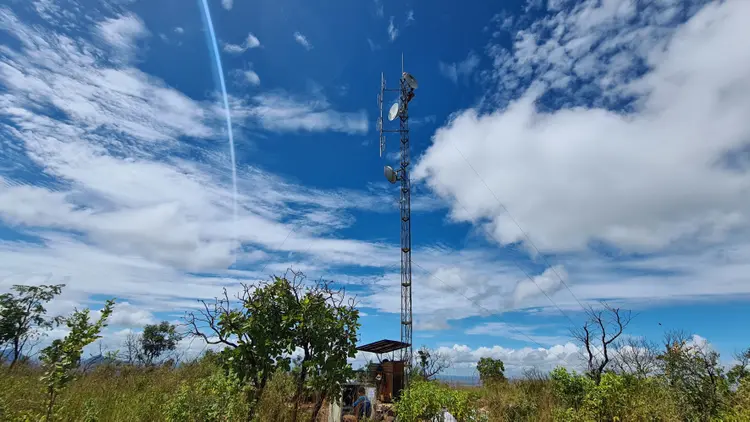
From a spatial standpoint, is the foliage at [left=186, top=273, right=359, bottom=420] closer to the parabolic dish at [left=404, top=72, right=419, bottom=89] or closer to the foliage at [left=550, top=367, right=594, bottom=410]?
the foliage at [left=550, top=367, right=594, bottom=410]

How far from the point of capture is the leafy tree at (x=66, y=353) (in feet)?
12.9

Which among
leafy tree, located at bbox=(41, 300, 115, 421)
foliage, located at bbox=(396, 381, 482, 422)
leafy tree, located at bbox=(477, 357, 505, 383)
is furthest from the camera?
leafy tree, located at bbox=(477, 357, 505, 383)

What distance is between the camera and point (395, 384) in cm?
2005

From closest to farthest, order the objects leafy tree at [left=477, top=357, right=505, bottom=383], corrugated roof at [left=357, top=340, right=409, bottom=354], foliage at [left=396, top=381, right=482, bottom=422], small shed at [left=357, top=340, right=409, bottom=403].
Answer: foliage at [left=396, top=381, right=482, bottom=422]
small shed at [left=357, top=340, right=409, bottom=403]
corrugated roof at [left=357, top=340, right=409, bottom=354]
leafy tree at [left=477, top=357, right=505, bottom=383]

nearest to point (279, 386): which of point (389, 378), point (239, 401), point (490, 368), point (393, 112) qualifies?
point (239, 401)

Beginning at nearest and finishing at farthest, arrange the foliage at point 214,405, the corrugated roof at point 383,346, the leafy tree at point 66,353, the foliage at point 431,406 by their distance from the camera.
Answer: the leafy tree at point 66,353
the foliage at point 214,405
the foliage at point 431,406
the corrugated roof at point 383,346

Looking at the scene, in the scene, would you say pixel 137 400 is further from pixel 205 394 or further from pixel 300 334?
pixel 300 334

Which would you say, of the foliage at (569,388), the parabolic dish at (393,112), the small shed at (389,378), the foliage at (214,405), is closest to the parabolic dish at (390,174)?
the parabolic dish at (393,112)

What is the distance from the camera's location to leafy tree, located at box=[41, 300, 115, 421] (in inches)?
155

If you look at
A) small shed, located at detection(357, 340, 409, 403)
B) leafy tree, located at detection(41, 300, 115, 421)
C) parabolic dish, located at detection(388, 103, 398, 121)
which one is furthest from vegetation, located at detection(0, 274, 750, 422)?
parabolic dish, located at detection(388, 103, 398, 121)

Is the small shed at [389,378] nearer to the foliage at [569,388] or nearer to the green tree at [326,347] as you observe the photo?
the foliage at [569,388]

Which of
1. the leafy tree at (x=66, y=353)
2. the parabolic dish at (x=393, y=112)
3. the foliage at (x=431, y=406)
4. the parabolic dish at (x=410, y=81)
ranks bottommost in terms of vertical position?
the foliage at (x=431, y=406)

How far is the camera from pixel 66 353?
4012 mm

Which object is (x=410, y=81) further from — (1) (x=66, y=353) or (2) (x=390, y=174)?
(1) (x=66, y=353)
